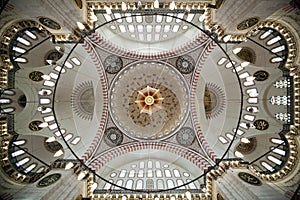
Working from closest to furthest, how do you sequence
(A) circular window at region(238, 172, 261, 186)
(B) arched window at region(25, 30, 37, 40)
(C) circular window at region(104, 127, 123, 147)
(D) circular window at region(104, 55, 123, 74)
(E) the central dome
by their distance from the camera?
(A) circular window at region(238, 172, 261, 186) → (B) arched window at region(25, 30, 37, 40) → (D) circular window at region(104, 55, 123, 74) → (C) circular window at region(104, 127, 123, 147) → (E) the central dome

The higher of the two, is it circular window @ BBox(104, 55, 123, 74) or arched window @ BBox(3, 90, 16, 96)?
circular window @ BBox(104, 55, 123, 74)

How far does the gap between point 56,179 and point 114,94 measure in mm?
7783

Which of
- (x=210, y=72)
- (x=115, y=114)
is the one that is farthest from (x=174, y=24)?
(x=115, y=114)

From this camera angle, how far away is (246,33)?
12531mm

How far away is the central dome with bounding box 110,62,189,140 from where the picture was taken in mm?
18062

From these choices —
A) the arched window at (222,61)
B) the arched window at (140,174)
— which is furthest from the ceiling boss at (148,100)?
the arched window at (140,174)

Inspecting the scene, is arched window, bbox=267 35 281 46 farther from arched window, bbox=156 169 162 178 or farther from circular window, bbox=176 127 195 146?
arched window, bbox=156 169 162 178

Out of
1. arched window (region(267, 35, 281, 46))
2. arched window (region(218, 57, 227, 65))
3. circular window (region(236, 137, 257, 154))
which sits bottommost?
circular window (region(236, 137, 257, 154))

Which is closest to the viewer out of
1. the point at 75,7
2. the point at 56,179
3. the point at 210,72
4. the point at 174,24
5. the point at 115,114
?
the point at 75,7

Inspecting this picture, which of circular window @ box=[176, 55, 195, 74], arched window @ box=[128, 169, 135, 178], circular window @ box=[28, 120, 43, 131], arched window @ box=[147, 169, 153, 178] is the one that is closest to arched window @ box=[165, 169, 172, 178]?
arched window @ box=[147, 169, 153, 178]

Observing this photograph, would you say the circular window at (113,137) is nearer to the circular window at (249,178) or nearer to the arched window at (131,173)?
the arched window at (131,173)

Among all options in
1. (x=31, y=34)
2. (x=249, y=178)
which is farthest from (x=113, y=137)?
(x=249, y=178)

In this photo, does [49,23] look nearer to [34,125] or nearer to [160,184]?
[34,125]

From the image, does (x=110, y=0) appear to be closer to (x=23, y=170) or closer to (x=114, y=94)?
(x=114, y=94)
